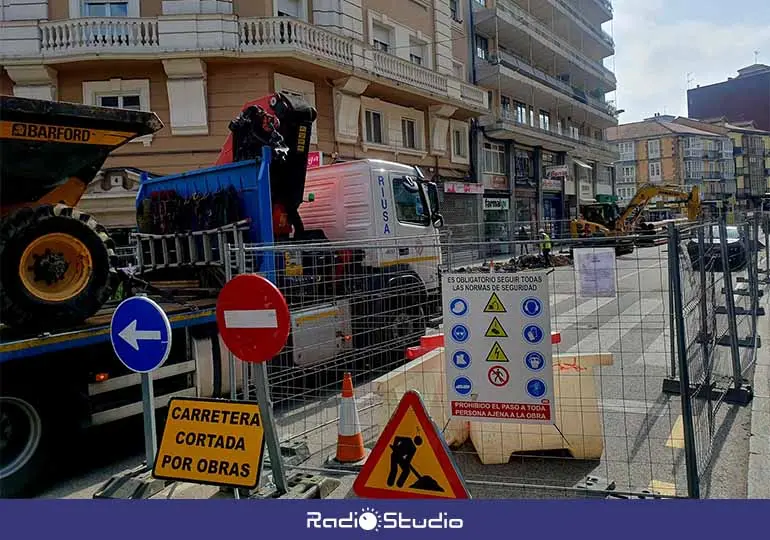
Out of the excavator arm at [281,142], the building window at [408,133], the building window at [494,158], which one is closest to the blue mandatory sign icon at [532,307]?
the excavator arm at [281,142]

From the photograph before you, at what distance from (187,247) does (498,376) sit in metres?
4.41

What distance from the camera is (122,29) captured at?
48.8ft

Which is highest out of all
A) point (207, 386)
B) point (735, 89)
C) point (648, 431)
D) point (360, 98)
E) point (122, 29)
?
point (735, 89)

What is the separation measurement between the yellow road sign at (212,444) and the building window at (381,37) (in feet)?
57.5

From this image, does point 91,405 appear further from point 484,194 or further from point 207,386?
point 484,194

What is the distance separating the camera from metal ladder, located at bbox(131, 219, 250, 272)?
6277 millimetres

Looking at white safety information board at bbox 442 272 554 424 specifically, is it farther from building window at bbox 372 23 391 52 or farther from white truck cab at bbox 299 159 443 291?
building window at bbox 372 23 391 52

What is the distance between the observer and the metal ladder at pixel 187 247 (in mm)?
6277

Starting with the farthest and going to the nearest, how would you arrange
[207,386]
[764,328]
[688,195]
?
[688,195] < [764,328] < [207,386]

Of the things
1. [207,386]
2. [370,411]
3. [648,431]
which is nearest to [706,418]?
[648,431]

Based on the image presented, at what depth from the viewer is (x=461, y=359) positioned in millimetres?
3717

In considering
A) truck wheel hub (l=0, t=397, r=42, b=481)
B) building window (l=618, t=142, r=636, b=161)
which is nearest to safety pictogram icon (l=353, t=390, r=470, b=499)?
truck wheel hub (l=0, t=397, r=42, b=481)

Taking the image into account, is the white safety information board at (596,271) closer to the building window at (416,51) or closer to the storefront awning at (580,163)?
the building window at (416,51)

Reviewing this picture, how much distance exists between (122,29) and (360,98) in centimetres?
676
